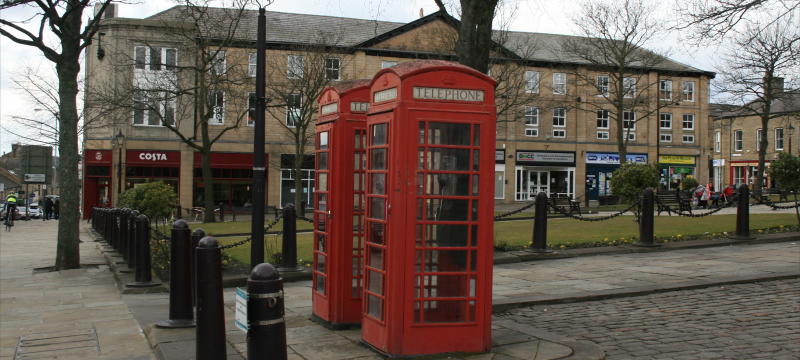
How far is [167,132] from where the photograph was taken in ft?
115

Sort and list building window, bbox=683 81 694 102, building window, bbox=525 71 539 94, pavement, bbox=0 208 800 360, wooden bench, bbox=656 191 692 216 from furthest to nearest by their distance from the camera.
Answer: building window, bbox=683 81 694 102
building window, bbox=525 71 539 94
wooden bench, bbox=656 191 692 216
pavement, bbox=0 208 800 360

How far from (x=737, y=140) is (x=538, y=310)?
60.1m

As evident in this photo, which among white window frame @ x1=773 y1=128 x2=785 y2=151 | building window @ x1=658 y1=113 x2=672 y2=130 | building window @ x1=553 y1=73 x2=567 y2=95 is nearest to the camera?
building window @ x1=553 y1=73 x2=567 y2=95

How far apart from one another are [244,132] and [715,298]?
3201cm

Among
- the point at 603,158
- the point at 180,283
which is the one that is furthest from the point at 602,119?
the point at 180,283

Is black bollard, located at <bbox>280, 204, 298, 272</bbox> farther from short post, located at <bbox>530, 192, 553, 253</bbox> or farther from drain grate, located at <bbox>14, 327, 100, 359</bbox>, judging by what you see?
short post, located at <bbox>530, 192, 553, 253</bbox>

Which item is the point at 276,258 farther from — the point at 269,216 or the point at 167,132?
the point at 167,132

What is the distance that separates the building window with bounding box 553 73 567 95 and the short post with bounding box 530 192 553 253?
3012 cm

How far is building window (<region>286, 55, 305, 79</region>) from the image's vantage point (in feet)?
97.0

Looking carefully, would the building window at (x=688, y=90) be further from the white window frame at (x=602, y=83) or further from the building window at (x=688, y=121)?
the white window frame at (x=602, y=83)

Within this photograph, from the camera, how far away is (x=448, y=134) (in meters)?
4.82

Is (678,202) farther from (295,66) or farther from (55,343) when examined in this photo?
(55,343)

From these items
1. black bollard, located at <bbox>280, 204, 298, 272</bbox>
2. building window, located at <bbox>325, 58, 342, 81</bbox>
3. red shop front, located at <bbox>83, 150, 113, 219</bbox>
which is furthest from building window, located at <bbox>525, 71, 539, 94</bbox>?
red shop front, located at <bbox>83, 150, 113, 219</bbox>

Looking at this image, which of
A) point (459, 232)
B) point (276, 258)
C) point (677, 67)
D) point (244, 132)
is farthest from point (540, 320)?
point (677, 67)
